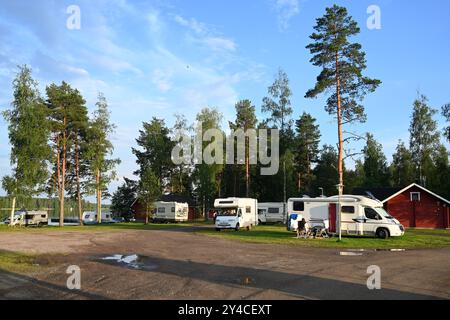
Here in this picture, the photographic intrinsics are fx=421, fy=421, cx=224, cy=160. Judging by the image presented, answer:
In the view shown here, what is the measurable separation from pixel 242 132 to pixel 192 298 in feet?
177

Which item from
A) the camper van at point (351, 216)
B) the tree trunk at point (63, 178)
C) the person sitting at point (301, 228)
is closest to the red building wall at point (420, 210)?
the camper van at point (351, 216)

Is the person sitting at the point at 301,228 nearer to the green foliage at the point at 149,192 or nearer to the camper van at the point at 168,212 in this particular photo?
the green foliage at the point at 149,192

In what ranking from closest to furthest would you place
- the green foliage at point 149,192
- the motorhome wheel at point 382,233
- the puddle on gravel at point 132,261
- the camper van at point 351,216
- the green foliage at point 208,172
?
1. the puddle on gravel at point 132,261
2. the motorhome wheel at point 382,233
3. the camper van at point 351,216
4. the green foliage at point 149,192
5. the green foliage at point 208,172

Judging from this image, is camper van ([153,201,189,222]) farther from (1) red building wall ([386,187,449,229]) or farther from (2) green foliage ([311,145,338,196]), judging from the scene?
(1) red building wall ([386,187,449,229])

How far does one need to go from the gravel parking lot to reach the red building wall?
2863 centimetres

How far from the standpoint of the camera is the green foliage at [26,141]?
41.5 m

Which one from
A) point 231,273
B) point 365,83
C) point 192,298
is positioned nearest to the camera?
→ point 192,298

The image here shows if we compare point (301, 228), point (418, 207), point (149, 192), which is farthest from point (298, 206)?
point (149, 192)

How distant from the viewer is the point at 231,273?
11.9 m

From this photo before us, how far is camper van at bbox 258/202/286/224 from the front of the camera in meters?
48.2

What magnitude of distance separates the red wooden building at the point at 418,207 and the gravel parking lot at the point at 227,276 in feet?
93.8
